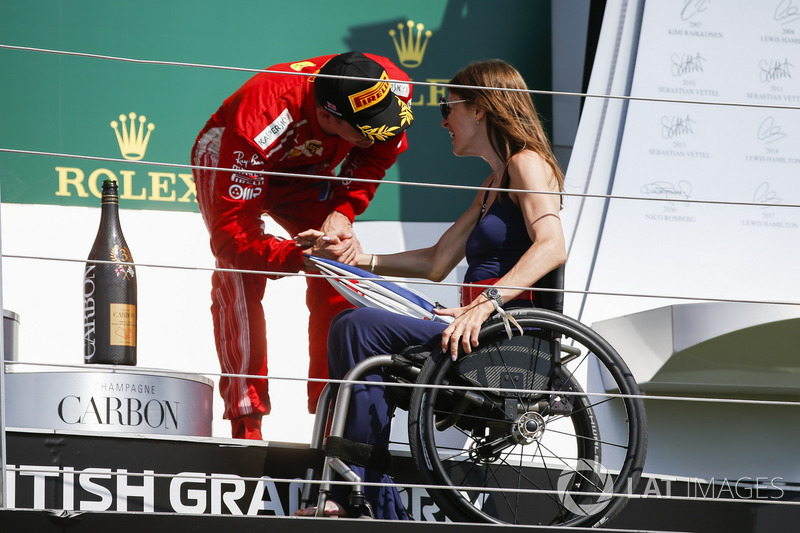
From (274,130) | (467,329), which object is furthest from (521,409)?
(274,130)

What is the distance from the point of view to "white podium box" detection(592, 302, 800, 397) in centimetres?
184

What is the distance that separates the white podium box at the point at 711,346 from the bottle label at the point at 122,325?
96cm

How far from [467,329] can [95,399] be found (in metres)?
0.47

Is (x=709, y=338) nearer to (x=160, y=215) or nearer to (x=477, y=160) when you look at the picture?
(x=477, y=160)

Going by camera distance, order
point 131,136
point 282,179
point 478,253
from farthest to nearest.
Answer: point 131,136 < point 282,179 < point 478,253

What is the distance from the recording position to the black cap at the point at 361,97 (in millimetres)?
1646

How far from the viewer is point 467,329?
1255 mm

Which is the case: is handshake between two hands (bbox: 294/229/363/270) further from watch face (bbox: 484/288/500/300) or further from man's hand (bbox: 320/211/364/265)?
watch face (bbox: 484/288/500/300)

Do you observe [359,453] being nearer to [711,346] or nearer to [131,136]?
[711,346]

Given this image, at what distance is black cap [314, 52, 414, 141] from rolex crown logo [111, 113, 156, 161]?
1.14 m

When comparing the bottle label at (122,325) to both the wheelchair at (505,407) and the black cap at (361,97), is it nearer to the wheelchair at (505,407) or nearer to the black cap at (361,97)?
the wheelchair at (505,407)

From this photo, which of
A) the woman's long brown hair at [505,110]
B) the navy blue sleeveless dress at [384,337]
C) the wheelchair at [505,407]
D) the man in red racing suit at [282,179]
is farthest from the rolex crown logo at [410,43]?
the wheelchair at [505,407]

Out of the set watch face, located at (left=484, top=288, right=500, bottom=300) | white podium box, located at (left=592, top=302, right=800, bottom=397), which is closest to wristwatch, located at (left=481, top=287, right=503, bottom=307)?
watch face, located at (left=484, top=288, right=500, bottom=300)

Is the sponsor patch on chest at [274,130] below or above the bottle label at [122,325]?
above
